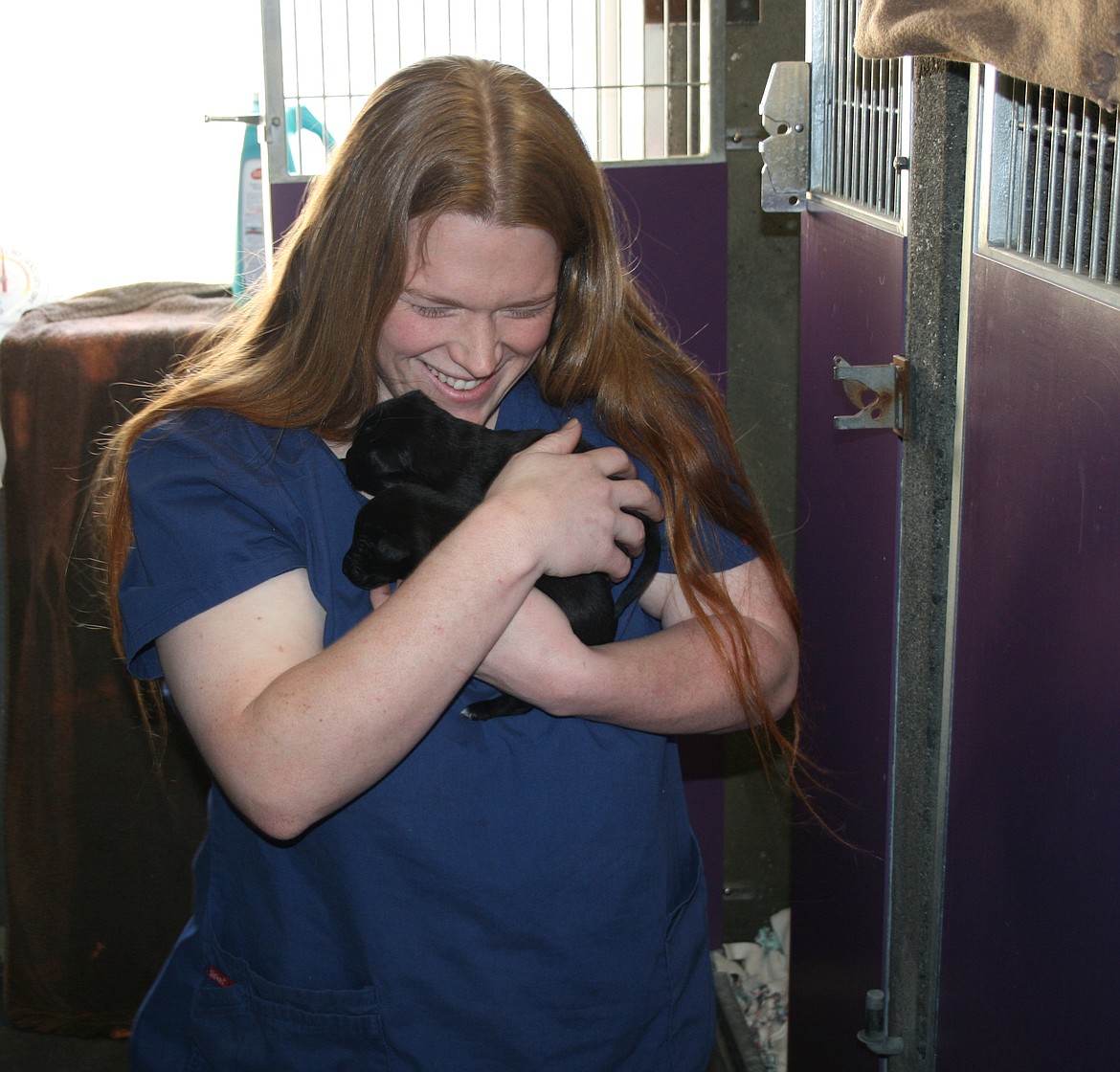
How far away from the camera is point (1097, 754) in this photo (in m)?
0.80

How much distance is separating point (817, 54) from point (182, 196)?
1.45 meters

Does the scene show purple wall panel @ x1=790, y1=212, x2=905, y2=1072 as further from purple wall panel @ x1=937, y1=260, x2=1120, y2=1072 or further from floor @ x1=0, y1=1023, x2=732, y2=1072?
floor @ x1=0, y1=1023, x2=732, y2=1072

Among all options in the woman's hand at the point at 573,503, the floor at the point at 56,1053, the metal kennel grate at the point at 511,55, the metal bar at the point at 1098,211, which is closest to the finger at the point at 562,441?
the woman's hand at the point at 573,503

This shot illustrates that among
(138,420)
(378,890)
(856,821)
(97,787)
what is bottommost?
(97,787)

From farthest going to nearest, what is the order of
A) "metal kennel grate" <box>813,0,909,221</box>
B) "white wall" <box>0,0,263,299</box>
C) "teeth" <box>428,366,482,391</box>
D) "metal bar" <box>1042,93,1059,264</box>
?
"white wall" <box>0,0,263,299</box>, "metal kennel grate" <box>813,0,909,221</box>, "teeth" <box>428,366,482,391</box>, "metal bar" <box>1042,93,1059,264</box>

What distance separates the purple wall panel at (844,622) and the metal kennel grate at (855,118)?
0.04 m

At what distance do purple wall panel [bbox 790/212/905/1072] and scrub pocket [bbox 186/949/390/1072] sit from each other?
594 millimetres

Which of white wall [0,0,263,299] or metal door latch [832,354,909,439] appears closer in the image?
metal door latch [832,354,909,439]

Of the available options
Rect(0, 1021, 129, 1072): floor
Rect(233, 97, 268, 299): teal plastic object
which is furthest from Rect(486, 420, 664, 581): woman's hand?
Rect(0, 1021, 129, 1072): floor

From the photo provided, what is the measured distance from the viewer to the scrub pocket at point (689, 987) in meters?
1.15

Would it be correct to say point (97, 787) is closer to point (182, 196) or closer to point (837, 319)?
point (182, 196)

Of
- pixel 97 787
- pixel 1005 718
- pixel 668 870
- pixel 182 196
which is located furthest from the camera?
pixel 182 196

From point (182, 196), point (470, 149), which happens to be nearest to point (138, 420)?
Answer: point (470, 149)

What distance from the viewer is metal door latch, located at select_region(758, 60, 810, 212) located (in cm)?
155
